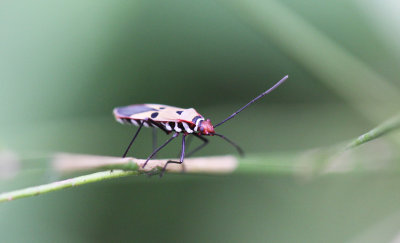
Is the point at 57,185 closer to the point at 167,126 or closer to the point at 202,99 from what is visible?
the point at 167,126

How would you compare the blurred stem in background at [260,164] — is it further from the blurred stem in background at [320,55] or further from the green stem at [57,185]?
the blurred stem in background at [320,55]

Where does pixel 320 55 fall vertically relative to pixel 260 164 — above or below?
above

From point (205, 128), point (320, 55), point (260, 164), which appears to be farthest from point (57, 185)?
point (320, 55)

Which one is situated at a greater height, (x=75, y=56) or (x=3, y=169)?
(x=75, y=56)

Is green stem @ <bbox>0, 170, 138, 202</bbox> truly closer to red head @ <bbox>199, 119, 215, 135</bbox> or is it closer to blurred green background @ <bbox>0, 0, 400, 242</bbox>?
red head @ <bbox>199, 119, 215, 135</bbox>

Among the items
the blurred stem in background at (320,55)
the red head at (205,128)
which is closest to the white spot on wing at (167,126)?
the red head at (205,128)

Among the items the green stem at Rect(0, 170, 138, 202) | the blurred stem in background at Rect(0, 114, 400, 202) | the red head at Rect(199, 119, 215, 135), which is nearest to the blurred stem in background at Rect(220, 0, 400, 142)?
the blurred stem in background at Rect(0, 114, 400, 202)

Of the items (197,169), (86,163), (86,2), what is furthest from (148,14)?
(86,163)

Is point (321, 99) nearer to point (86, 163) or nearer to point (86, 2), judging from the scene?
point (86, 2)
